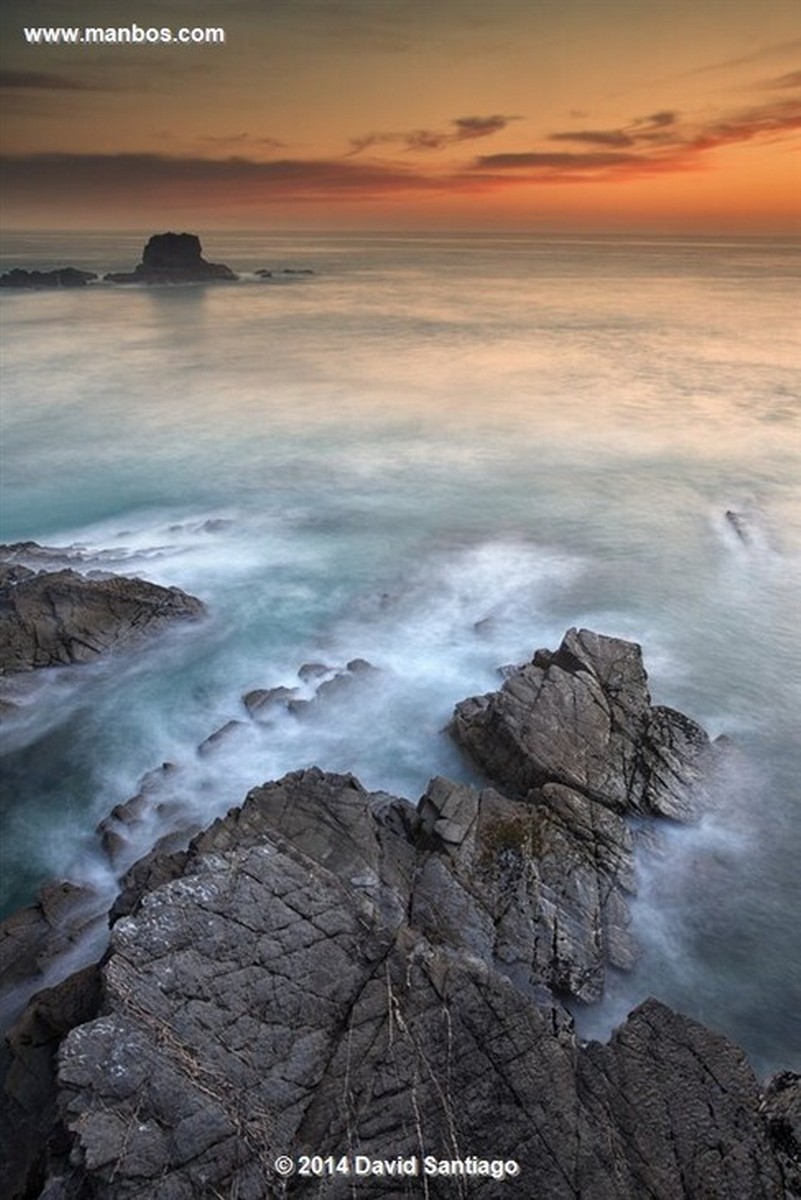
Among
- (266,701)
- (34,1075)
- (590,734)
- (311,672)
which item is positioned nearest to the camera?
(34,1075)

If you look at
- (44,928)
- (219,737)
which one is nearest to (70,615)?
(219,737)

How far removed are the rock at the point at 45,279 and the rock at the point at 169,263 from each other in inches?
181

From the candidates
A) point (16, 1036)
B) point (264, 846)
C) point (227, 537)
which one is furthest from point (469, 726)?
point (227, 537)

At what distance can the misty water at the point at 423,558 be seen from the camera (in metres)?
14.3

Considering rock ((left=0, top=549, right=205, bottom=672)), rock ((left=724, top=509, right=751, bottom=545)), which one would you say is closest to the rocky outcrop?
rock ((left=0, top=549, right=205, bottom=672))

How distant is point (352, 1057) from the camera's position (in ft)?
29.8

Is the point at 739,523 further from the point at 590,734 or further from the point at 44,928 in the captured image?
the point at 44,928

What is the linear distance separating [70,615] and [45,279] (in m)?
79.3

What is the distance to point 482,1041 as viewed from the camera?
9281mm

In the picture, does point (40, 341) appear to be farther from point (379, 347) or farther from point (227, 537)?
point (227, 537)

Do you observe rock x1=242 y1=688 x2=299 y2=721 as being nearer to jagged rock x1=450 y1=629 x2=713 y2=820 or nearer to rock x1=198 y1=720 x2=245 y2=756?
rock x1=198 y1=720 x2=245 y2=756

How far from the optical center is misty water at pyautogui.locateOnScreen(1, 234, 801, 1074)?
14.3 metres

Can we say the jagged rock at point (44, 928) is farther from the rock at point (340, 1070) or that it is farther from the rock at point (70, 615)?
the rock at point (70, 615)

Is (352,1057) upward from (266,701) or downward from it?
downward
